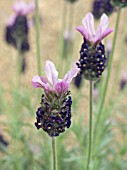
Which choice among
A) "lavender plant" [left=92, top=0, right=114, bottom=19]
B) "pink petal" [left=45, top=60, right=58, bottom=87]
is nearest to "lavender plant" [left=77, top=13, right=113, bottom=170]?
"pink petal" [left=45, top=60, right=58, bottom=87]

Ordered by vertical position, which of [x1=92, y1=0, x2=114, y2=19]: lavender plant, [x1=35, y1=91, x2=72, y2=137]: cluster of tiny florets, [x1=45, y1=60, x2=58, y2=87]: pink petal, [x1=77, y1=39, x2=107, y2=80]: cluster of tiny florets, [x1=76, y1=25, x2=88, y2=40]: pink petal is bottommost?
[x1=35, y1=91, x2=72, y2=137]: cluster of tiny florets

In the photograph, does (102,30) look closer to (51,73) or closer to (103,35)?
(103,35)

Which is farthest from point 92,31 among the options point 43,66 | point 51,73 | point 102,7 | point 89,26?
point 43,66

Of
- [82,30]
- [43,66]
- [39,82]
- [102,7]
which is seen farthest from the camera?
[43,66]

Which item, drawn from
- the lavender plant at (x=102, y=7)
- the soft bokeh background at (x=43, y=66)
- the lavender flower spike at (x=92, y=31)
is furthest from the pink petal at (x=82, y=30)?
the soft bokeh background at (x=43, y=66)

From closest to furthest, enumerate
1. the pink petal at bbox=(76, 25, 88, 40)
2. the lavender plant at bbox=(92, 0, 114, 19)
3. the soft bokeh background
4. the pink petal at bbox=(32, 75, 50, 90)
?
the pink petal at bbox=(32, 75, 50, 90)
the pink petal at bbox=(76, 25, 88, 40)
the lavender plant at bbox=(92, 0, 114, 19)
the soft bokeh background

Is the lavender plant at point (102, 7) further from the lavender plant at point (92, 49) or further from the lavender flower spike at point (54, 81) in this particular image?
the lavender flower spike at point (54, 81)

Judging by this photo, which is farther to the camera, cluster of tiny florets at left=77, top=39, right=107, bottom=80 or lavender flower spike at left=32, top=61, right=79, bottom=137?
cluster of tiny florets at left=77, top=39, right=107, bottom=80

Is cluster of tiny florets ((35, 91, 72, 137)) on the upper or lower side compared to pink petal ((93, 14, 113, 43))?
lower

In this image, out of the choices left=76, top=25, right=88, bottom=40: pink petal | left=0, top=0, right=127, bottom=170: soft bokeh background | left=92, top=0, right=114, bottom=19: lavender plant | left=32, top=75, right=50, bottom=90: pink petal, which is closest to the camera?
left=32, top=75, right=50, bottom=90: pink petal

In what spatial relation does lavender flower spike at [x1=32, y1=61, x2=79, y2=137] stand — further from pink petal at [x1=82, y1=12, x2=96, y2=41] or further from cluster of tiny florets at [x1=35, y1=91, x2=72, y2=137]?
pink petal at [x1=82, y1=12, x2=96, y2=41]
